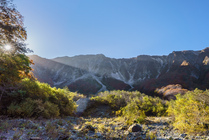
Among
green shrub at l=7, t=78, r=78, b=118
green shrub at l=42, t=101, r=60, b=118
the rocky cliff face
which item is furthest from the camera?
the rocky cliff face

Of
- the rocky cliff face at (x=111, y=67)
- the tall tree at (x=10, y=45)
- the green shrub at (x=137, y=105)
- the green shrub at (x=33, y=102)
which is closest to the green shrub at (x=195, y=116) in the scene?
the green shrub at (x=137, y=105)

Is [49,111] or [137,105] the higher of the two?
[49,111]

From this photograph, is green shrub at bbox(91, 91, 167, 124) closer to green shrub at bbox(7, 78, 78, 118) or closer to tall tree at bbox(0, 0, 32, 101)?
green shrub at bbox(7, 78, 78, 118)

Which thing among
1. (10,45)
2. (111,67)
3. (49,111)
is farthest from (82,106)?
(111,67)

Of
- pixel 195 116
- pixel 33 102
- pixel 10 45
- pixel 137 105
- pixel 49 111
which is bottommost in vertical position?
pixel 137 105

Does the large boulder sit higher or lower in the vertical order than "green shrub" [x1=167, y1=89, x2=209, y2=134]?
lower

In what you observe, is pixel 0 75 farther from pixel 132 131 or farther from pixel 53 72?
pixel 53 72

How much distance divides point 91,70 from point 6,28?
84.2 metres

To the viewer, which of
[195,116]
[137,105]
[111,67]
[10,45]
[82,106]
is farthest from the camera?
[111,67]

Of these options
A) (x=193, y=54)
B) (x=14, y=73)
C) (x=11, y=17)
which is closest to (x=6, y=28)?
(x=11, y=17)

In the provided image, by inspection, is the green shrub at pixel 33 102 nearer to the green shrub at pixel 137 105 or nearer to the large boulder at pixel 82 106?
the large boulder at pixel 82 106

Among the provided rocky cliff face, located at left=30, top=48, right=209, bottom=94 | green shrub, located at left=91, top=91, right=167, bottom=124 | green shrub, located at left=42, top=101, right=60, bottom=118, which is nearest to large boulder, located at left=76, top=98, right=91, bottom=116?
green shrub, located at left=91, top=91, right=167, bottom=124

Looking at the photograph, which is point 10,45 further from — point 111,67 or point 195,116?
point 111,67

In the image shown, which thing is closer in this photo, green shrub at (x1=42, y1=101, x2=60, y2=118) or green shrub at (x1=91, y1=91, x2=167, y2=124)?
green shrub at (x1=42, y1=101, x2=60, y2=118)
